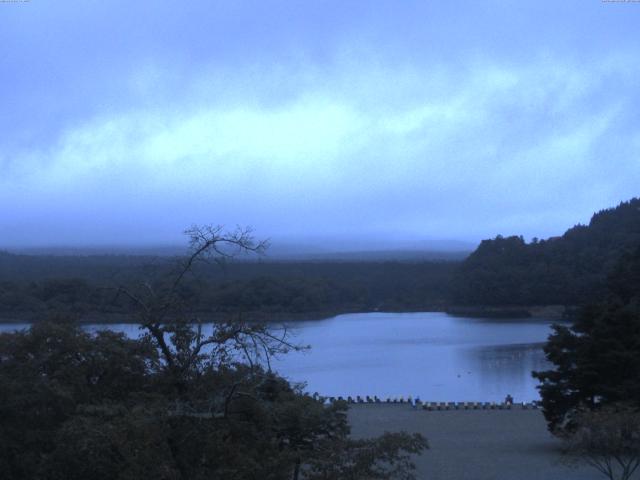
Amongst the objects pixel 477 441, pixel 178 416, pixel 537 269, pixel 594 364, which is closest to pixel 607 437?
pixel 594 364

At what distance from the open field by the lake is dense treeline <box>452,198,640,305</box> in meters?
28.9

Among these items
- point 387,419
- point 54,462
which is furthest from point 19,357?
point 387,419

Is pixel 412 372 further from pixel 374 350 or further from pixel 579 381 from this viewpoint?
pixel 579 381

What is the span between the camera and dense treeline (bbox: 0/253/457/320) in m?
20.4

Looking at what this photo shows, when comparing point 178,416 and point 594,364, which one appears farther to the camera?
point 594,364

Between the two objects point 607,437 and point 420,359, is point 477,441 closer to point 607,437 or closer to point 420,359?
point 607,437

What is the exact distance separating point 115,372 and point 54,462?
113 cm

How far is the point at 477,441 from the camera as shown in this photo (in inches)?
588

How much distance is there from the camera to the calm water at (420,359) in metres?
23.5

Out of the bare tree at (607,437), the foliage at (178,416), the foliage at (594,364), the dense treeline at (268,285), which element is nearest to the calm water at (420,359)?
the dense treeline at (268,285)

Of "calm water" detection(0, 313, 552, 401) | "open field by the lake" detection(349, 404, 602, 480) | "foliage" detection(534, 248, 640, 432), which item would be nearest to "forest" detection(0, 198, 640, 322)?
"calm water" detection(0, 313, 552, 401)

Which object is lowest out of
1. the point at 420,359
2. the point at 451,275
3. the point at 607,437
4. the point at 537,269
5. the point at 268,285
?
the point at 420,359

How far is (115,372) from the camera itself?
7.52 m

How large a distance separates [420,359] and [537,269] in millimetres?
21892
